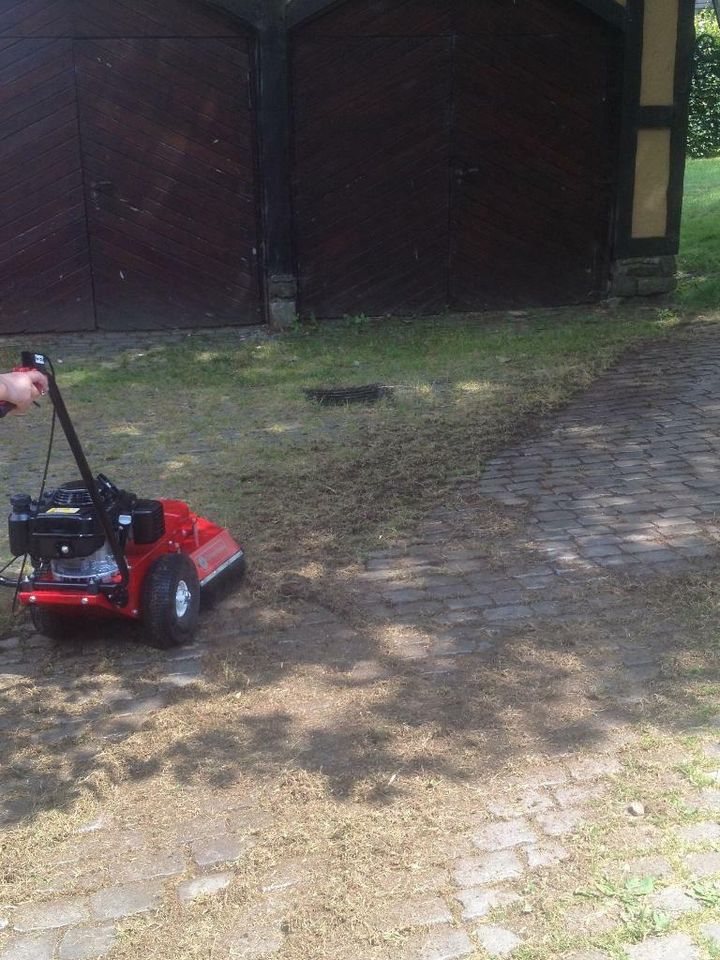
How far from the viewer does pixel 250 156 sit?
1059cm

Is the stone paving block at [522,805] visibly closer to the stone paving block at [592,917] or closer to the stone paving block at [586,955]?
the stone paving block at [592,917]

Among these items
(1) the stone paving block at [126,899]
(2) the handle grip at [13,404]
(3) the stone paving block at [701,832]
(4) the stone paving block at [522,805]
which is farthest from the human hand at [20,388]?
(3) the stone paving block at [701,832]

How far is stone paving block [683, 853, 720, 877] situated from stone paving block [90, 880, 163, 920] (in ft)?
5.07

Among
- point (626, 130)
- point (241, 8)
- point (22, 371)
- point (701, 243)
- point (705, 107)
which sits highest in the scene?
point (705, 107)

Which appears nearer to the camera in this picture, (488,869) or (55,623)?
(488,869)

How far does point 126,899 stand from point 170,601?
1.51 metres

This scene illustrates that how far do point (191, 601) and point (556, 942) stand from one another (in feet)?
7.47

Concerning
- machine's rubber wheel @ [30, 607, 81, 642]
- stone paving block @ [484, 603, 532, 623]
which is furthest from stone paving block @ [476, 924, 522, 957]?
machine's rubber wheel @ [30, 607, 81, 642]

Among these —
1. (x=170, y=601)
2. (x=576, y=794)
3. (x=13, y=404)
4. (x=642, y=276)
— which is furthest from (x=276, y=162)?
(x=576, y=794)

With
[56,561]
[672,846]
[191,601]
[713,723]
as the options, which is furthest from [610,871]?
[56,561]

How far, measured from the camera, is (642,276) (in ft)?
37.2

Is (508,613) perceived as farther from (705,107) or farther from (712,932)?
(705,107)

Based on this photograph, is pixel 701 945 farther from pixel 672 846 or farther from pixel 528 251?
pixel 528 251

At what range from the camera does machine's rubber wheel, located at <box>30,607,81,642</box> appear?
4.70 m
